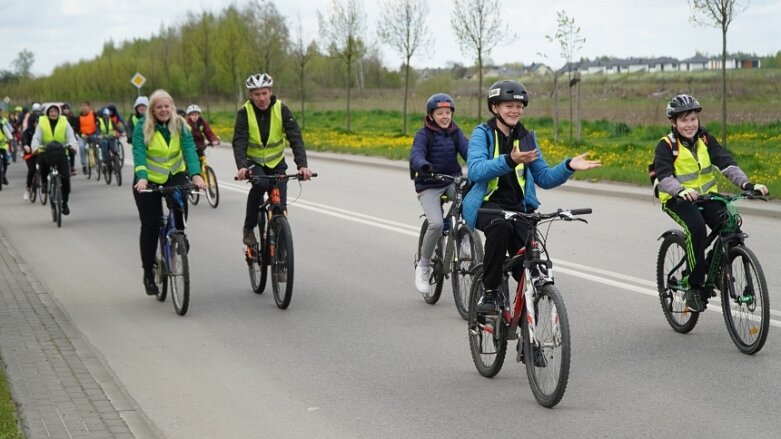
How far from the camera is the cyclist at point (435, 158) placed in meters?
9.09

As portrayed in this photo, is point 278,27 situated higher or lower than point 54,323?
higher

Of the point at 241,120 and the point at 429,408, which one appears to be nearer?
the point at 429,408

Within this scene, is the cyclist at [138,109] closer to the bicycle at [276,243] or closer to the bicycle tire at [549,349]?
the bicycle at [276,243]

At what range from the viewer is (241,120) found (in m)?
9.88

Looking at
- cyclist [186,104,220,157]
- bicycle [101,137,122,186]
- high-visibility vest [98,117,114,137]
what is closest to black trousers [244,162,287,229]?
cyclist [186,104,220,157]

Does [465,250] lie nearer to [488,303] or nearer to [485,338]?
[485,338]

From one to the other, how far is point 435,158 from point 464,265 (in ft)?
3.17

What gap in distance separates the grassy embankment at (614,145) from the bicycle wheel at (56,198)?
29.5ft

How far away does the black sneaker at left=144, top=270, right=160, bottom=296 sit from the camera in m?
10.1

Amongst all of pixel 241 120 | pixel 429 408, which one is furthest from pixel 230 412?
pixel 241 120

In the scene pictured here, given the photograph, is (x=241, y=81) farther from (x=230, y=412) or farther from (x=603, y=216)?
(x=230, y=412)

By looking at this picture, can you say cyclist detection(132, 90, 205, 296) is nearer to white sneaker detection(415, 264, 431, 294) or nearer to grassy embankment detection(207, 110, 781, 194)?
white sneaker detection(415, 264, 431, 294)

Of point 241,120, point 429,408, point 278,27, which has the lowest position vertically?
point 429,408

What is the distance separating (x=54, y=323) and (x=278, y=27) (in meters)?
48.2
